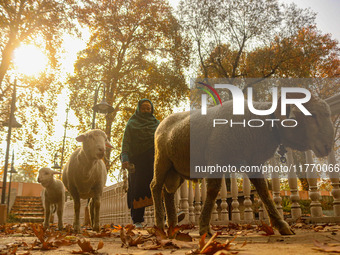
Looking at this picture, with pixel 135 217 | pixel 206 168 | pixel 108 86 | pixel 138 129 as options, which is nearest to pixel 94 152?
pixel 138 129

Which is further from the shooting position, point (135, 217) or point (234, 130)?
point (135, 217)

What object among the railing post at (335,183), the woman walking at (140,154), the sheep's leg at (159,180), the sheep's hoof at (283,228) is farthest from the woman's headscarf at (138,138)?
the sheep's hoof at (283,228)

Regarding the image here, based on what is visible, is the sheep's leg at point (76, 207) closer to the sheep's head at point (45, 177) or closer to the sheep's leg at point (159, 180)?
the sheep's head at point (45, 177)

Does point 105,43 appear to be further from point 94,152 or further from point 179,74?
point 94,152

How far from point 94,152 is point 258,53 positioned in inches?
595

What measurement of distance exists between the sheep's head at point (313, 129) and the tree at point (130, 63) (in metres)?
15.6

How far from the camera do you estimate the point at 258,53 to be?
18.4 m

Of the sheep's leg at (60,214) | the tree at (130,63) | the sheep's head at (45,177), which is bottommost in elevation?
the sheep's leg at (60,214)

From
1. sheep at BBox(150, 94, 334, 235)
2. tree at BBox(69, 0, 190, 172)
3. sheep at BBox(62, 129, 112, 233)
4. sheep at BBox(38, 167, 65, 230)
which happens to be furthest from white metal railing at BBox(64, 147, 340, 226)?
tree at BBox(69, 0, 190, 172)

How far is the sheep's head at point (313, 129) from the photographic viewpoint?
2.69 meters

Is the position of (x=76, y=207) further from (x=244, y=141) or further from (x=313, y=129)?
(x=313, y=129)

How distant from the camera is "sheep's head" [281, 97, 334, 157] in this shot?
2689mm

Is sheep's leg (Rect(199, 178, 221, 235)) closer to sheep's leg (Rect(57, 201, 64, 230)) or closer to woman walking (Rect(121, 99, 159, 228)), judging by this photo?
woman walking (Rect(121, 99, 159, 228))

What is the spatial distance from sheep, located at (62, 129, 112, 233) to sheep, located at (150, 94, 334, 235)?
2.62m
